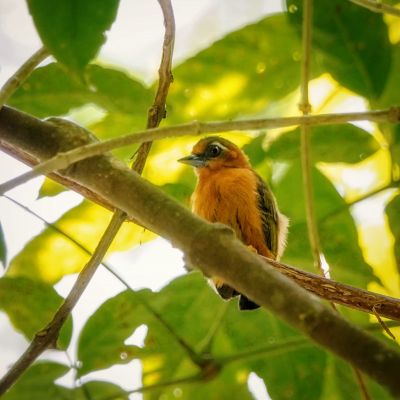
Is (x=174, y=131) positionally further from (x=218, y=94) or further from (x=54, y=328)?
(x=218, y=94)

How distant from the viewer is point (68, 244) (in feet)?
9.62

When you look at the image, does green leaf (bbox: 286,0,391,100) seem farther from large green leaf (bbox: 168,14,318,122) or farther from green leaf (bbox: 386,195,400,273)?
green leaf (bbox: 386,195,400,273)

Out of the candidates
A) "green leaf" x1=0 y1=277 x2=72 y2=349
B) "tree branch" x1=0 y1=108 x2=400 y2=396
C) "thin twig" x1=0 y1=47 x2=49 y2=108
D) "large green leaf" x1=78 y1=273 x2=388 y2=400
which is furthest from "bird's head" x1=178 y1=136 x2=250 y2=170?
"tree branch" x1=0 y1=108 x2=400 y2=396

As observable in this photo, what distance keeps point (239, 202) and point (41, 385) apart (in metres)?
2.27

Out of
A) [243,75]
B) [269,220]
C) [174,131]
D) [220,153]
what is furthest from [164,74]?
[220,153]

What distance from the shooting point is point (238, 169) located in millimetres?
4582

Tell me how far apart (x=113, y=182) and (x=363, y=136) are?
1426 mm

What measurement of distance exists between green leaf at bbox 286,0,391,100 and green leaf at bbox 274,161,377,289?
0.45m

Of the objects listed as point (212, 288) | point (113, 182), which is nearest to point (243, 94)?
point (212, 288)

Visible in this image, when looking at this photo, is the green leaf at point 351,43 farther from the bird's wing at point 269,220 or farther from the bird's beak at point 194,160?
the bird's wing at point 269,220

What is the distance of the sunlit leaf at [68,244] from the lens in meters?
2.85

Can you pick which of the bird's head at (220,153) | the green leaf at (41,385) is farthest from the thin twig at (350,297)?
the bird's head at (220,153)

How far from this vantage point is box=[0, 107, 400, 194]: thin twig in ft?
5.08

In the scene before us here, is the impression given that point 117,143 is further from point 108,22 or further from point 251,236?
point 251,236
